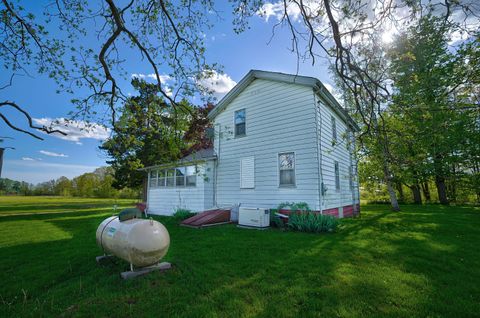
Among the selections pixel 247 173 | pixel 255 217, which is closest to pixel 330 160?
pixel 247 173

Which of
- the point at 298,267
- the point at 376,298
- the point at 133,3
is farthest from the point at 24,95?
the point at 376,298

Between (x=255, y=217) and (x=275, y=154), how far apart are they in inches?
112

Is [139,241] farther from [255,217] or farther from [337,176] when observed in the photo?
[337,176]

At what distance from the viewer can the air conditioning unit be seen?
337 inches

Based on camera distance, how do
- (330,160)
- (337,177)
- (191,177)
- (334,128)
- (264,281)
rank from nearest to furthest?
(264,281), (330,160), (337,177), (334,128), (191,177)

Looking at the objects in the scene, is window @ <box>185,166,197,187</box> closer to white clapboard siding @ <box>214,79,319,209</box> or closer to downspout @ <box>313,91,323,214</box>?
white clapboard siding @ <box>214,79,319,209</box>

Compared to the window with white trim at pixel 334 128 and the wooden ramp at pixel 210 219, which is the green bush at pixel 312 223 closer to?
the wooden ramp at pixel 210 219

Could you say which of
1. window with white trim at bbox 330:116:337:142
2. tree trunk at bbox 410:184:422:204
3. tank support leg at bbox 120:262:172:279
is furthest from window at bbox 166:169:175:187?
tree trunk at bbox 410:184:422:204

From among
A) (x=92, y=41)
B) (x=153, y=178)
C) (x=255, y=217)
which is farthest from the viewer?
(x=153, y=178)

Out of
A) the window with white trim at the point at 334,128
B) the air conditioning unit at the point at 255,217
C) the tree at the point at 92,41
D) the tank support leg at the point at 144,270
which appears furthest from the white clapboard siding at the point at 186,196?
the window with white trim at the point at 334,128

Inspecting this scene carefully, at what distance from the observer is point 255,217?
8688 mm

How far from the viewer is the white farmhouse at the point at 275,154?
8.98m

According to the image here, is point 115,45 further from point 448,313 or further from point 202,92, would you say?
point 448,313

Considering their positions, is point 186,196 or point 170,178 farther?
point 170,178
